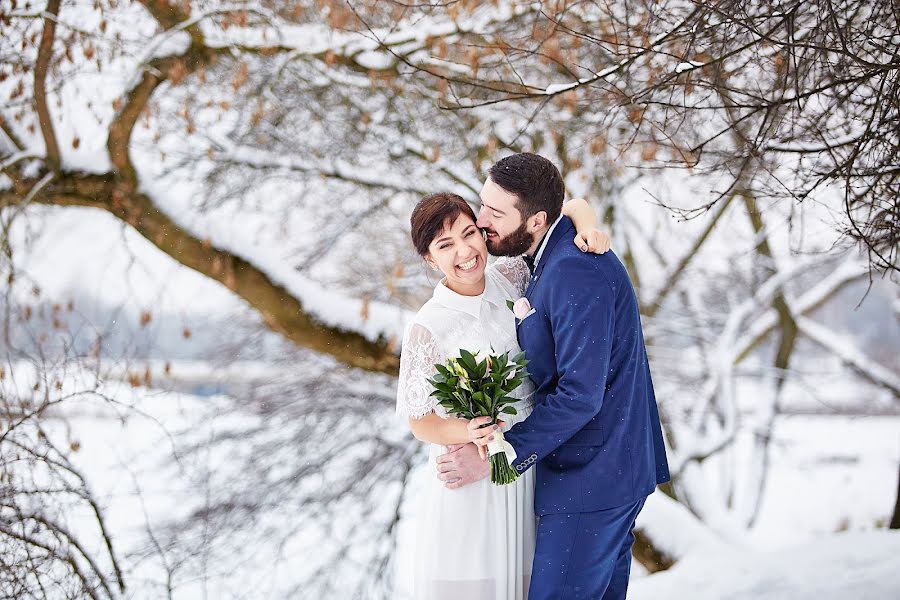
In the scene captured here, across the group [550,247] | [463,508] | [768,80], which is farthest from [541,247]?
[768,80]

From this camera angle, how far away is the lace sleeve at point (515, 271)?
2904mm

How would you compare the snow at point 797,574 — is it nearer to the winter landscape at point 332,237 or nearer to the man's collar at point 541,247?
the winter landscape at point 332,237

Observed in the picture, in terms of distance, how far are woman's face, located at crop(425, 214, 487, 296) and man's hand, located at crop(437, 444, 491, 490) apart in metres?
0.53

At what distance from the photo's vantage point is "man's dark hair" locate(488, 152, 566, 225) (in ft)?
8.68

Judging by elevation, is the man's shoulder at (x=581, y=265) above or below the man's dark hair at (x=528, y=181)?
below

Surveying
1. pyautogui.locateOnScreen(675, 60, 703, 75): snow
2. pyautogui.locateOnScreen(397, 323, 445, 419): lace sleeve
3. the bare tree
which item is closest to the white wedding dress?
pyautogui.locateOnScreen(397, 323, 445, 419): lace sleeve

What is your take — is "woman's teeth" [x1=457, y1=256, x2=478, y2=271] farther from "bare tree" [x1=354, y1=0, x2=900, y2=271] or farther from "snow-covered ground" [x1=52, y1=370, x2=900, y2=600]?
"snow-covered ground" [x1=52, y1=370, x2=900, y2=600]

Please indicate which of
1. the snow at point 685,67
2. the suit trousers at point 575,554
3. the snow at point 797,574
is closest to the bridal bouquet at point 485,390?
the suit trousers at point 575,554

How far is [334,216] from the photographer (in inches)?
310

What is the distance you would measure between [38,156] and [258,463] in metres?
3.62

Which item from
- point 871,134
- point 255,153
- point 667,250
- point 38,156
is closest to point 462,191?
point 255,153

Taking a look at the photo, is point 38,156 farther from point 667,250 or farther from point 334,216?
point 667,250

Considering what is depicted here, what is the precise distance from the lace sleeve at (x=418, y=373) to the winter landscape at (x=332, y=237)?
0.89 feet

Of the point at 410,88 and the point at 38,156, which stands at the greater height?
the point at 410,88
